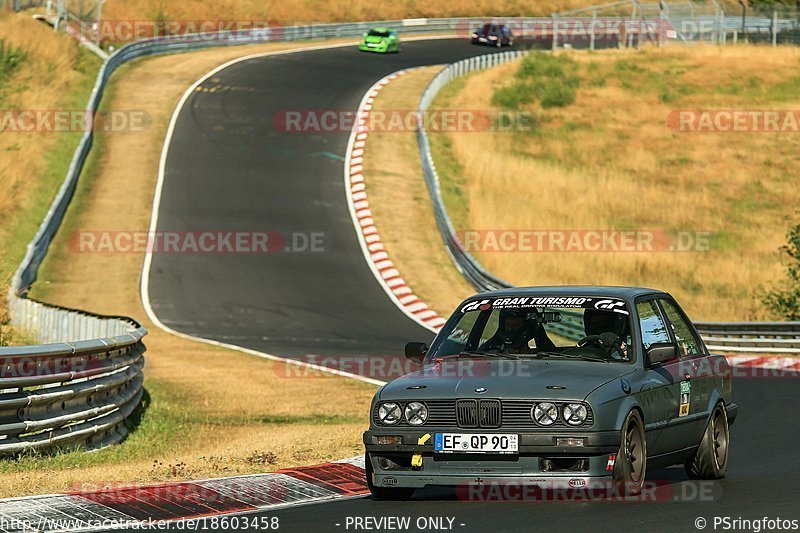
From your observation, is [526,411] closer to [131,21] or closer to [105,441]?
[105,441]

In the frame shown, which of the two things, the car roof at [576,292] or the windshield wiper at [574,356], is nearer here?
the windshield wiper at [574,356]

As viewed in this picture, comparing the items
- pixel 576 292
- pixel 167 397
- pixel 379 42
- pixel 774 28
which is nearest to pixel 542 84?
pixel 379 42

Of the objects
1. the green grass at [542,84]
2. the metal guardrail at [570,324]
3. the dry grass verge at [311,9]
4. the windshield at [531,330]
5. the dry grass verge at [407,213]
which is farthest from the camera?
the dry grass verge at [311,9]

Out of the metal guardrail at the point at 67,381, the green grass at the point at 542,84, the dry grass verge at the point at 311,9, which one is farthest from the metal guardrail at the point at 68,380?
the dry grass verge at the point at 311,9

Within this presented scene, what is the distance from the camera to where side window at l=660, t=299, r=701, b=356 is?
34.9 ft

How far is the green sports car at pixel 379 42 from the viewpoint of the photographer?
205 ft

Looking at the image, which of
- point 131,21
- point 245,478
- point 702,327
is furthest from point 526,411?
point 131,21

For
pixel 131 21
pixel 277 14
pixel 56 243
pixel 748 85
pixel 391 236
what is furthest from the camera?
pixel 277 14

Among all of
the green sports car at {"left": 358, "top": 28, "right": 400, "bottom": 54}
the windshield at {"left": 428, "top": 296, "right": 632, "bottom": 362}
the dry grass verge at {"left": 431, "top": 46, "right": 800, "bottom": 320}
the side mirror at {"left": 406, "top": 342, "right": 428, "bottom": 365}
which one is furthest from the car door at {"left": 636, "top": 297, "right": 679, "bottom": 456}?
the green sports car at {"left": 358, "top": 28, "right": 400, "bottom": 54}

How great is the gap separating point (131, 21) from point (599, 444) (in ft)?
200

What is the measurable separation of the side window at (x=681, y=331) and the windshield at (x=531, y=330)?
0.85m

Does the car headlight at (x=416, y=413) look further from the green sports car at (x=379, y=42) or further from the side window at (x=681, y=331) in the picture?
the green sports car at (x=379, y=42)

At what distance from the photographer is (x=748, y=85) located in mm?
57812

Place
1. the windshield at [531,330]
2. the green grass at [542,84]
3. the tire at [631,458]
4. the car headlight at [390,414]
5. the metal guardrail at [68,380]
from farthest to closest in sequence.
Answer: the green grass at [542,84] < the metal guardrail at [68,380] < the windshield at [531,330] < the car headlight at [390,414] < the tire at [631,458]
